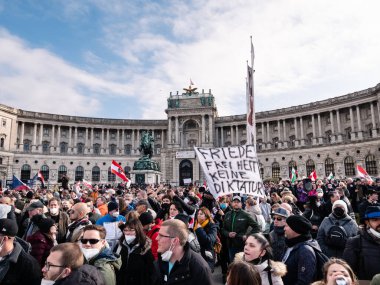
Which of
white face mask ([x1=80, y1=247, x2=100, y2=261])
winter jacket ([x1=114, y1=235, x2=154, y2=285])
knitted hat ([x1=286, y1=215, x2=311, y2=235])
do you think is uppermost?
knitted hat ([x1=286, y1=215, x2=311, y2=235])

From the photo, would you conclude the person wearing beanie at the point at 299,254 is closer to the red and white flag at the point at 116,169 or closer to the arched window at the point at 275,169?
the red and white flag at the point at 116,169

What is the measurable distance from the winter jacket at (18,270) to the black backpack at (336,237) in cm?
542

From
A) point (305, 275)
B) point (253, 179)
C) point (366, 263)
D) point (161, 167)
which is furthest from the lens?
point (161, 167)

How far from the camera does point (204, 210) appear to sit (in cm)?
766

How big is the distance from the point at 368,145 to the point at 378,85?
401 inches

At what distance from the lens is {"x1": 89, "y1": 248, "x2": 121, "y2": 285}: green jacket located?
3941 mm

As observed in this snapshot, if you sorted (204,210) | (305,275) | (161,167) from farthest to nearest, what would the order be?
(161,167) → (204,210) → (305,275)

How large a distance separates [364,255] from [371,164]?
52212 mm

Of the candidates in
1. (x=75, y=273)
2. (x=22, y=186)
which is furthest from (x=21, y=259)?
(x=22, y=186)

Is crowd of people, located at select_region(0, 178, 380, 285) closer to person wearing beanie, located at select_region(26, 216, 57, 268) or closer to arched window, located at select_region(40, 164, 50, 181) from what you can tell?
person wearing beanie, located at select_region(26, 216, 57, 268)

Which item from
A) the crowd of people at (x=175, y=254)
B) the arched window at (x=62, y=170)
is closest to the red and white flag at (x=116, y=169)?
the crowd of people at (x=175, y=254)

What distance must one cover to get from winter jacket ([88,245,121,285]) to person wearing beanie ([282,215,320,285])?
258cm

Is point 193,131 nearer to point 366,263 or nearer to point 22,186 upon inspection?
point 22,186

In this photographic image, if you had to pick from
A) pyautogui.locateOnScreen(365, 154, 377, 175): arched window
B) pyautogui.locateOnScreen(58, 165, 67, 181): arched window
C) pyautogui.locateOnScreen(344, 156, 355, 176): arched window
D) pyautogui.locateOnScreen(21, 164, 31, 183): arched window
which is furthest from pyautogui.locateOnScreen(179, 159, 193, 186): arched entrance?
pyautogui.locateOnScreen(365, 154, 377, 175): arched window
